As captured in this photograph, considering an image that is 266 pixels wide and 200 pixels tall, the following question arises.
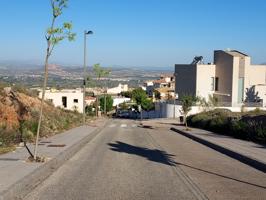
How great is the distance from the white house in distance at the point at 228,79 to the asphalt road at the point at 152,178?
65.9m

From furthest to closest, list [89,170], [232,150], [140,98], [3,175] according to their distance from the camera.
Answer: [140,98], [232,150], [89,170], [3,175]

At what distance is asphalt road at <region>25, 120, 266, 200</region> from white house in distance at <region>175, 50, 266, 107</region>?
65.9 m

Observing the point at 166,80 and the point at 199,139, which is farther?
the point at 166,80

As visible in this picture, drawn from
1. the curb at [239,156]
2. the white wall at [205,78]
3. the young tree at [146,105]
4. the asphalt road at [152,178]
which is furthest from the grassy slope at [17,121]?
the young tree at [146,105]

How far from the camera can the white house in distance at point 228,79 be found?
8169 cm

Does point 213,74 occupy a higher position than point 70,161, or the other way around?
point 213,74

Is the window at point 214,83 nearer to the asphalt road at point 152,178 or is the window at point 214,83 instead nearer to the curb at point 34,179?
the asphalt road at point 152,178

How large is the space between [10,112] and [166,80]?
16130 cm

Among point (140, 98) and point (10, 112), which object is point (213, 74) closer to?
point (140, 98)

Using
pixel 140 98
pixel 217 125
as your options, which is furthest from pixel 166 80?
pixel 217 125

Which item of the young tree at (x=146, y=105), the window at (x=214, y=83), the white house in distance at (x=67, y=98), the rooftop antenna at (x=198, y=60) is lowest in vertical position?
the young tree at (x=146, y=105)

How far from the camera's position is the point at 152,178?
11.9 m

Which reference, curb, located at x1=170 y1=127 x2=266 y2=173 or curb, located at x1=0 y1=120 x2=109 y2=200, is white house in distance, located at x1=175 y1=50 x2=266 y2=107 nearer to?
curb, located at x1=170 y1=127 x2=266 y2=173

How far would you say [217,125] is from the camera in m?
32.2
